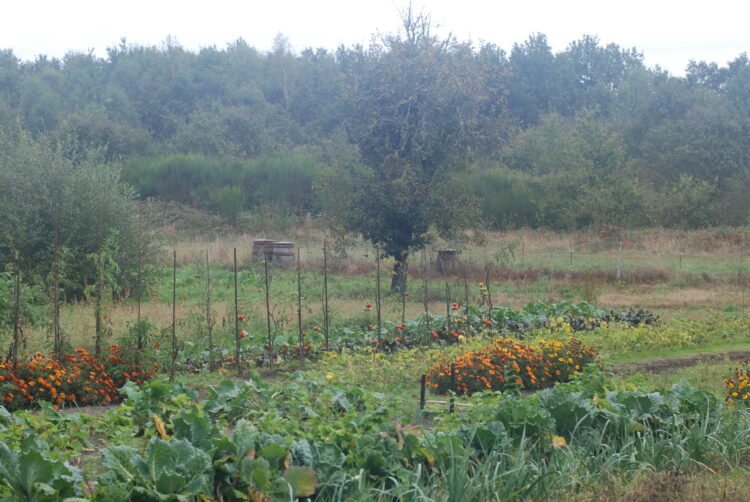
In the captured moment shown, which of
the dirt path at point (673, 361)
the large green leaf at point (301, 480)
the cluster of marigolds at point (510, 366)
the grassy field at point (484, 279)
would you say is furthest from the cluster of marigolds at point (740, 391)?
the grassy field at point (484, 279)

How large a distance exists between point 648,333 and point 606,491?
274 inches

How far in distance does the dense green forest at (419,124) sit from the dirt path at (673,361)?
7693mm

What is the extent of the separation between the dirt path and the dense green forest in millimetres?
7693

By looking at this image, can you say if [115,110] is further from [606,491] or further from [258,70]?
[606,491]

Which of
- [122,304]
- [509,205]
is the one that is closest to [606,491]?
[122,304]

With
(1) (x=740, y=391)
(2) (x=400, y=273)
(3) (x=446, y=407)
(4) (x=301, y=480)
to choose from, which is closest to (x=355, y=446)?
(4) (x=301, y=480)

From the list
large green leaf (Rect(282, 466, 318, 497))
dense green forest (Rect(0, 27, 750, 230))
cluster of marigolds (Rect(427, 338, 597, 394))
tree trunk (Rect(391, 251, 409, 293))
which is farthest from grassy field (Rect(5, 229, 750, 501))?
dense green forest (Rect(0, 27, 750, 230))

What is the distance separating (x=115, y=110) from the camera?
1901 inches

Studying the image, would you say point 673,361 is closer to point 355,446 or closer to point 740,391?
point 740,391

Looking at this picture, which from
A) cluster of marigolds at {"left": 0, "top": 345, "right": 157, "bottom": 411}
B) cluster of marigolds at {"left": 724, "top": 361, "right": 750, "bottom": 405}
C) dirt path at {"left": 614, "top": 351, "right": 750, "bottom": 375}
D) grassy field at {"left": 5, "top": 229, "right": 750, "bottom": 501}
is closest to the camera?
grassy field at {"left": 5, "top": 229, "right": 750, "bottom": 501}

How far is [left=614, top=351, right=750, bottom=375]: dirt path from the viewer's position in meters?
9.26

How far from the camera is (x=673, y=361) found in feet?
32.1

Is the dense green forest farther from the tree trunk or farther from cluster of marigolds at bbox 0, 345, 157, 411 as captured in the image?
cluster of marigolds at bbox 0, 345, 157, 411

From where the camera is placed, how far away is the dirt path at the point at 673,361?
364 inches
